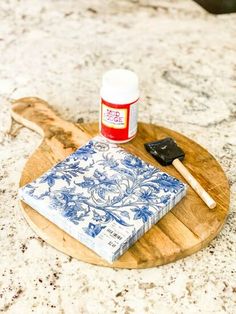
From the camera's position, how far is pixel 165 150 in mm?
818

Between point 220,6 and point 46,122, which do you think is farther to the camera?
point 220,6

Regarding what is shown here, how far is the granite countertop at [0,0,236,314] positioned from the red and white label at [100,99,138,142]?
137mm

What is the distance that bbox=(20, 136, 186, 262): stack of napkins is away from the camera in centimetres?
66

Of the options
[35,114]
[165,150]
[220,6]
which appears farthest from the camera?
[220,6]

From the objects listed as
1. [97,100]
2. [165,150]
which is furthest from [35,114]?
[165,150]

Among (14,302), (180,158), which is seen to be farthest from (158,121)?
(14,302)

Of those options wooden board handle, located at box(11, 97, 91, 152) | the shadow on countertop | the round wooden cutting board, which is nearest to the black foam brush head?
the round wooden cutting board

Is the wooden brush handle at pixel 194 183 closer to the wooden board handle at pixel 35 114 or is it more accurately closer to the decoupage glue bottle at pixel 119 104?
the decoupage glue bottle at pixel 119 104

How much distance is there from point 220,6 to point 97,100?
0.55m

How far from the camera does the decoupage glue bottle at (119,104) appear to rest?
31.4 inches

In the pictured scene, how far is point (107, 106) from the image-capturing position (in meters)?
0.81

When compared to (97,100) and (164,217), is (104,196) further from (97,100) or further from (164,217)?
(97,100)

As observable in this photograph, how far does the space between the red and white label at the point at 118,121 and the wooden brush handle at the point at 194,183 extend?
101 mm

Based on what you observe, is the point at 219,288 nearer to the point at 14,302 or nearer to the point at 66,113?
the point at 14,302
